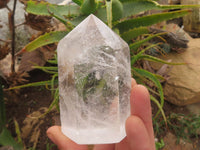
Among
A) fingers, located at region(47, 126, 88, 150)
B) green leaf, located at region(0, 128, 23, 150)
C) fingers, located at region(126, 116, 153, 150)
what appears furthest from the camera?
green leaf, located at region(0, 128, 23, 150)

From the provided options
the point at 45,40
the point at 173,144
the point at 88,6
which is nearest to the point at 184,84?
the point at 173,144

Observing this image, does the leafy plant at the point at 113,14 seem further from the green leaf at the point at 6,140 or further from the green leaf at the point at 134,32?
the green leaf at the point at 6,140

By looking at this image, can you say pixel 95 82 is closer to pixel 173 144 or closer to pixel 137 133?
pixel 137 133

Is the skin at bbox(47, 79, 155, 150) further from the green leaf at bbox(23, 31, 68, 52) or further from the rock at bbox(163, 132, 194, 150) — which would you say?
the rock at bbox(163, 132, 194, 150)

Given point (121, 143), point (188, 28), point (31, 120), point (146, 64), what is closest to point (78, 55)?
point (121, 143)

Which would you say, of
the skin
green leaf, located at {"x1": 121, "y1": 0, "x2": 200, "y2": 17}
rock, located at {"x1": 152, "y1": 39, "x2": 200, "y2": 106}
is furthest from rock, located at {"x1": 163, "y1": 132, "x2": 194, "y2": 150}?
green leaf, located at {"x1": 121, "y1": 0, "x2": 200, "y2": 17}

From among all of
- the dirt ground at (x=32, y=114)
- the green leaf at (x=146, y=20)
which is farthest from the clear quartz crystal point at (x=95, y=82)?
the dirt ground at (x=32, y=114)

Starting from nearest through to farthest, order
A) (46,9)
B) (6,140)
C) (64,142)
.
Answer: (64,142) < (6,140) < (46,9)
